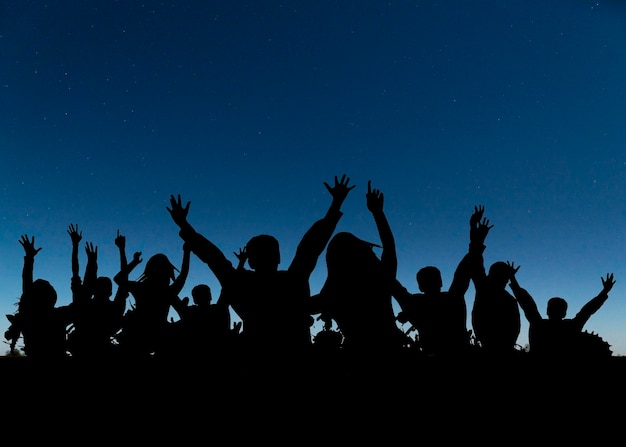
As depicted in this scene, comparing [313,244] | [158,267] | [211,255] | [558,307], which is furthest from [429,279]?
[158,267]

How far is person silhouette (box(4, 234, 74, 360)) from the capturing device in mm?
4699

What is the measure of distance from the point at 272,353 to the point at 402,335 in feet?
3.17

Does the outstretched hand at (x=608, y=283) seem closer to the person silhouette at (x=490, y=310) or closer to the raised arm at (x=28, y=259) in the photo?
the person silhouette at (x=490, y=310)

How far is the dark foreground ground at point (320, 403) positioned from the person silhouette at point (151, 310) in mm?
2797

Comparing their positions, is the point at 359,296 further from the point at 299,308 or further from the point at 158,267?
Answer: the point at 158,267

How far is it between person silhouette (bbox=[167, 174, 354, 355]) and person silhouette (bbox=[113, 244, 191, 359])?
7.94 feet

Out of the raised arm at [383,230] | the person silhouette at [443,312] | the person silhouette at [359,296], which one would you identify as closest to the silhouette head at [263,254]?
the person silhouette at [359,296]

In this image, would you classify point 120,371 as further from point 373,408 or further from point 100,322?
point 100,322

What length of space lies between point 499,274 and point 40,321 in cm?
550

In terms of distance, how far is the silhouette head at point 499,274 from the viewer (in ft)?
15.0

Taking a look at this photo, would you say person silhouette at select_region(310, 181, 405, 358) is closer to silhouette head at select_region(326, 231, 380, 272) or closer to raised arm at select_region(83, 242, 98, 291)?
silhouette head at select_region(326, 231, 380, 272)

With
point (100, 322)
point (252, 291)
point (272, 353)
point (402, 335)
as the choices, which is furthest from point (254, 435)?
point (100, 322)

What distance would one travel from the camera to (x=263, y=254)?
2.60 m

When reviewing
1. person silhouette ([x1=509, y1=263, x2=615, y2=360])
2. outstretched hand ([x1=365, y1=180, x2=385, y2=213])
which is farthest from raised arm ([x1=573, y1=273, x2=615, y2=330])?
outstretched hand ([x1=365, y1=180, x2=385, y2=213])
